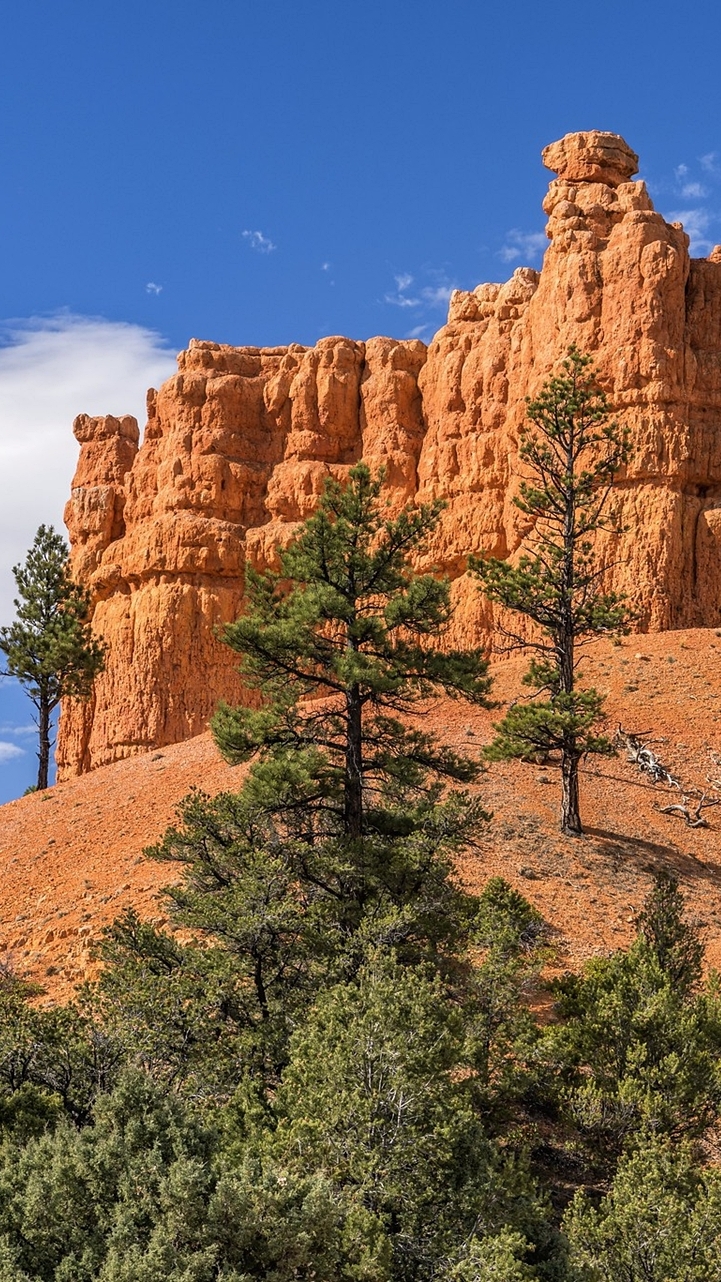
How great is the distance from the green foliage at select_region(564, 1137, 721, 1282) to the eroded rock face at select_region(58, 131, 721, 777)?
101 ft

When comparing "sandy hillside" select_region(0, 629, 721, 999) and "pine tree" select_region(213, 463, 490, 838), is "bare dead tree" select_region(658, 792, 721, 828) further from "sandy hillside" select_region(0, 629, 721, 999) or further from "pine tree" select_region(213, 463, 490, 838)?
"pine tree" select_region(213, 463, 490, 838)

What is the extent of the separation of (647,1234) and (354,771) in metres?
9.35

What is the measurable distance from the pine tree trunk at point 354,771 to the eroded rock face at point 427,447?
23996 millimetres

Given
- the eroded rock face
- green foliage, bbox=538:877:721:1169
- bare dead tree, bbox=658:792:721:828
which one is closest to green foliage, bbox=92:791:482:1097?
green foliage, bbox=538:877:721:1169

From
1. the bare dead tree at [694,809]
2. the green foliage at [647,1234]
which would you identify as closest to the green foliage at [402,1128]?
the green foliage at [647,1234]

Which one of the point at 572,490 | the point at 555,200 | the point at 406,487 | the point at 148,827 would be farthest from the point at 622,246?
the point at 148,827

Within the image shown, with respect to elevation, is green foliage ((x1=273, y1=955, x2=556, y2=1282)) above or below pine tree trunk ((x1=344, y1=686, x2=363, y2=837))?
below

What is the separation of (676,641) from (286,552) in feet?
74.1

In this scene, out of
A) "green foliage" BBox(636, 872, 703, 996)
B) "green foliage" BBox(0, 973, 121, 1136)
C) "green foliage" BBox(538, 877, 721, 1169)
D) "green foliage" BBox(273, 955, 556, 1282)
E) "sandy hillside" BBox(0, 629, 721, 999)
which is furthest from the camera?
"sandy hillside" BBox(0, 629, 721, 999)

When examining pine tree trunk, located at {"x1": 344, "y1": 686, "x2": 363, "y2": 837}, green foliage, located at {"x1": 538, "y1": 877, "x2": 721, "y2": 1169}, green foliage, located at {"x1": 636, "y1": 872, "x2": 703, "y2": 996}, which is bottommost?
green foliage, located at {"x1": 538, "y1": 877, "x2": 721, "y2": 1169}

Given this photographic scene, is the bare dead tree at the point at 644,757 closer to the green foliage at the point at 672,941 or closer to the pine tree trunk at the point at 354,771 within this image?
the green foliage at the point at 672,941

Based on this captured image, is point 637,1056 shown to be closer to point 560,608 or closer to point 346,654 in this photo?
point 346,654

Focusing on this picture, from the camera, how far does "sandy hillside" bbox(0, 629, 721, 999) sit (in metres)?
26.7

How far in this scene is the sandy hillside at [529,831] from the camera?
26719 millimetres
